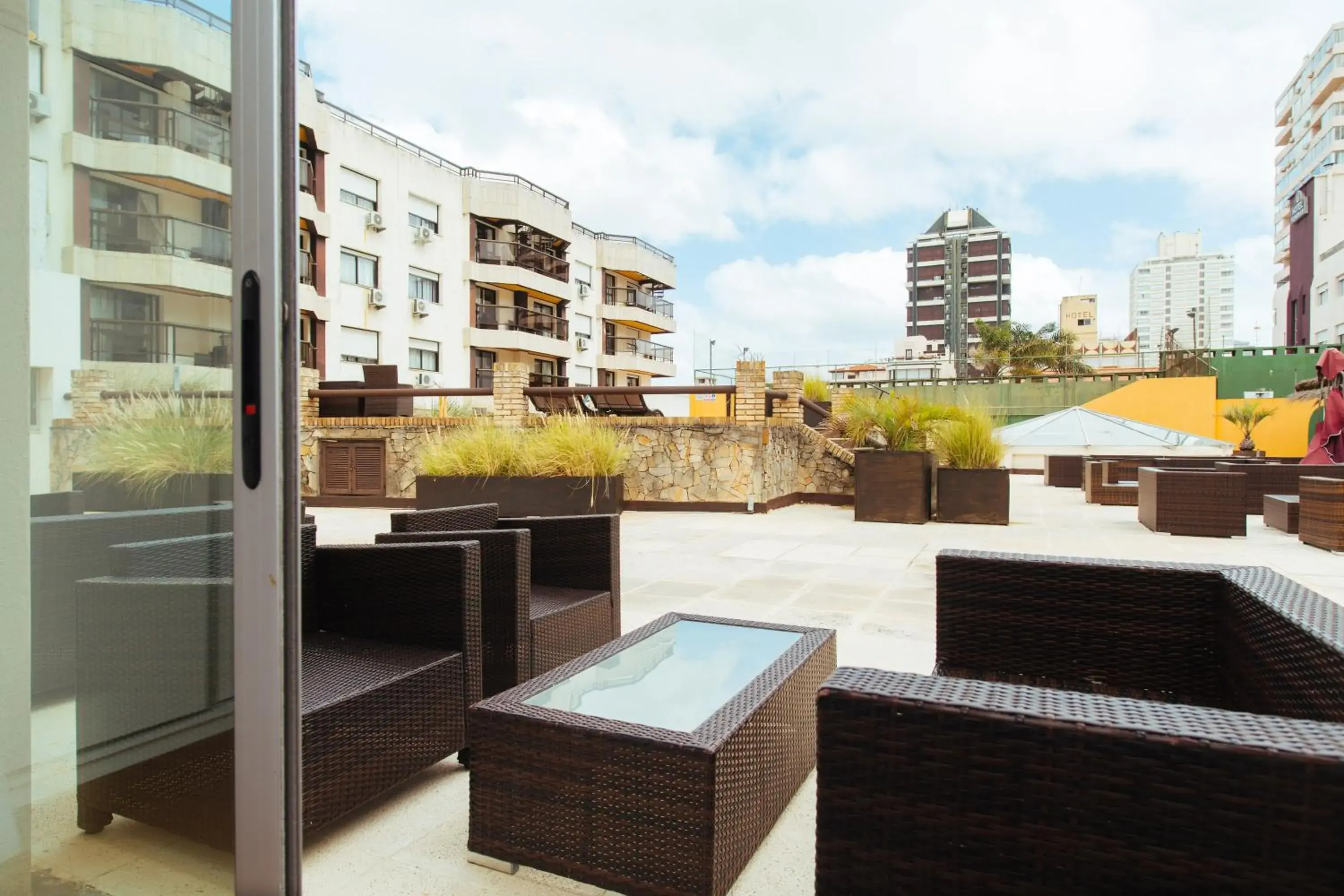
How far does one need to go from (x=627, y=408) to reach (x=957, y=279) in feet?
231

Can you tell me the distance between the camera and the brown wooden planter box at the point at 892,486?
24.0 feet

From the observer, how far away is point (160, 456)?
1219 millimetres

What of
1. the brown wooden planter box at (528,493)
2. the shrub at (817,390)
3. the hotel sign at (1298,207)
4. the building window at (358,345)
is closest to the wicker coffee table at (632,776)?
the brown wooden planter box at (528,493)

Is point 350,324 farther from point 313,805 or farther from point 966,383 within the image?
point 313,805

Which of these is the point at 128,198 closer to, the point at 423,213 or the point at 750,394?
the point at 750,394

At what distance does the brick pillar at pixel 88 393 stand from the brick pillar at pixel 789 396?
8.13 m

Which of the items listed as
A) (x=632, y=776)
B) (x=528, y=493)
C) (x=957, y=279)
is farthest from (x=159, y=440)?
(x=957, y=279)

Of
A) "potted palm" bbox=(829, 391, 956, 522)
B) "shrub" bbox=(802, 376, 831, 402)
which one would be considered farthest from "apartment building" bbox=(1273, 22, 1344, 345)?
"potted palm" bbox=(829, 391, 956, 522)

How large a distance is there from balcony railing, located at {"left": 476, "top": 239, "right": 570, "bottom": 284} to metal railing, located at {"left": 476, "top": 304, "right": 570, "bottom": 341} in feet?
4.77

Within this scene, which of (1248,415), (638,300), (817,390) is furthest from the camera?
(638,300)

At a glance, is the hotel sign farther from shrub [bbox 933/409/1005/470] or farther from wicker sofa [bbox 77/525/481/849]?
wicker sofa [bbox 77/525/481/849]

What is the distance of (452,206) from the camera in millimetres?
24453

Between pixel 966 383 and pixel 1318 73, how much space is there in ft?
155

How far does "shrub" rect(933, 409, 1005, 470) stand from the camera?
7.33m
